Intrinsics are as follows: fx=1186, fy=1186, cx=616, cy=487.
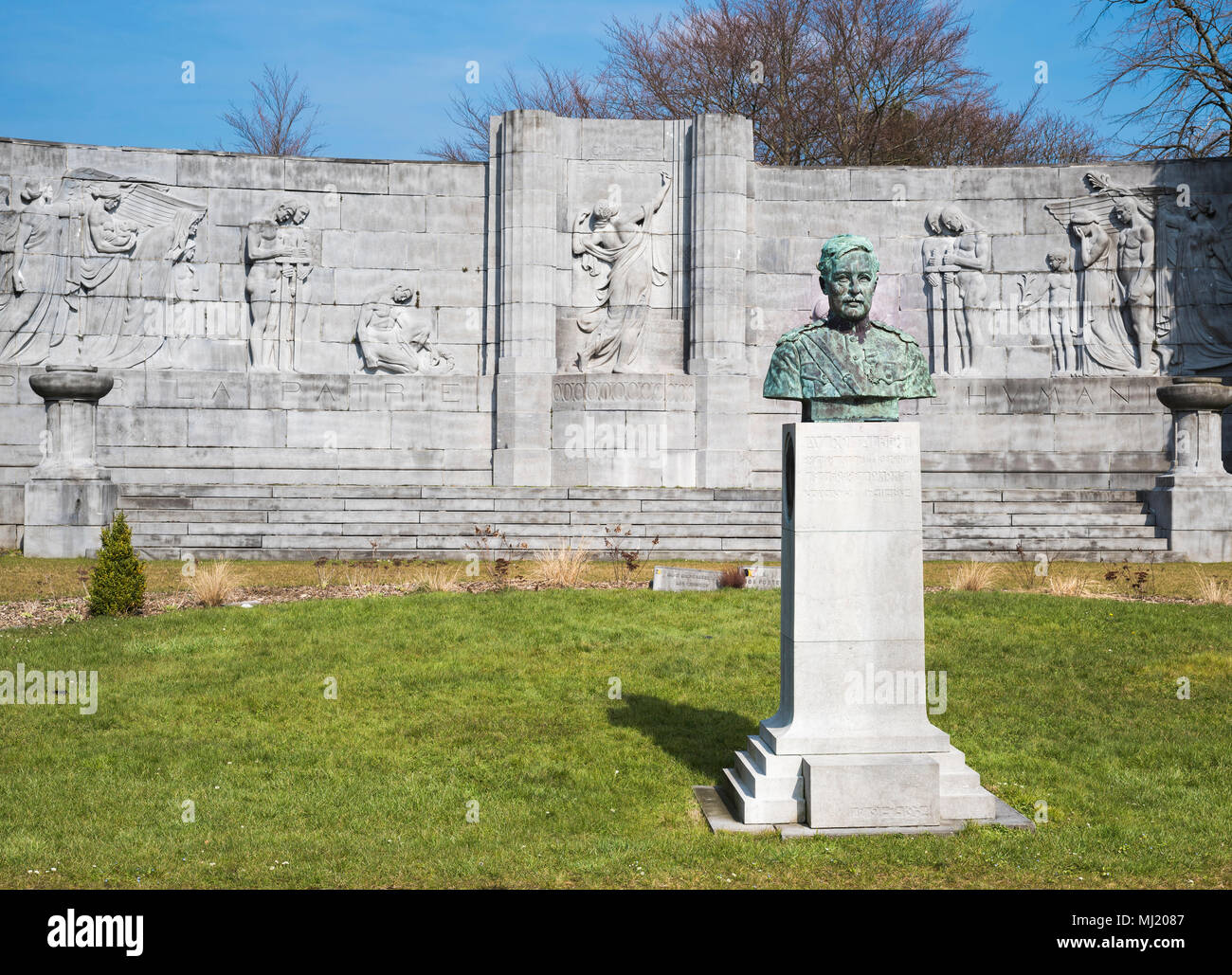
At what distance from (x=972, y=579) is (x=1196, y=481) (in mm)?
5554

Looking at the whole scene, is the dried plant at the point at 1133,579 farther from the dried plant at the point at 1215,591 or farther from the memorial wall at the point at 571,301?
the memorial wall at the point at 571,301

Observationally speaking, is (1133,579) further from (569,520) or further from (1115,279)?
(1115,279)

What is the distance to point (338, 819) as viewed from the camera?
693cm

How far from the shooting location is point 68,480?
700 inches

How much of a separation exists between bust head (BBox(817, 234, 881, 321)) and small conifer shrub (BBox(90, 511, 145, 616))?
885cm

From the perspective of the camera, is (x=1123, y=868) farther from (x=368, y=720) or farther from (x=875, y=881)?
(x=368, y=720)

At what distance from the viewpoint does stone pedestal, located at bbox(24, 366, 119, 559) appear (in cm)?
1761

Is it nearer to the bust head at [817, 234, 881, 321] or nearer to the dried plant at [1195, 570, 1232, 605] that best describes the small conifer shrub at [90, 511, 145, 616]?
the bust head at [817, 234, 881, 321]

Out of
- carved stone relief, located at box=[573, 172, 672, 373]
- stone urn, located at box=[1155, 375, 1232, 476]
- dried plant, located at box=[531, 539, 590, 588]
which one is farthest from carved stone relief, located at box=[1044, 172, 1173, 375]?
dried plant, located at box=[531, 539, 590, 588]

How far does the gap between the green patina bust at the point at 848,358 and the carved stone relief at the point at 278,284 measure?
1703cm

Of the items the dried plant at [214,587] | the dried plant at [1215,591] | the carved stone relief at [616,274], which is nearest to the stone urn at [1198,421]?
the dried plant at [1215,591]

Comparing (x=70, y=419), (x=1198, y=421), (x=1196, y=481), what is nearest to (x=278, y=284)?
(x=70, y=419)
